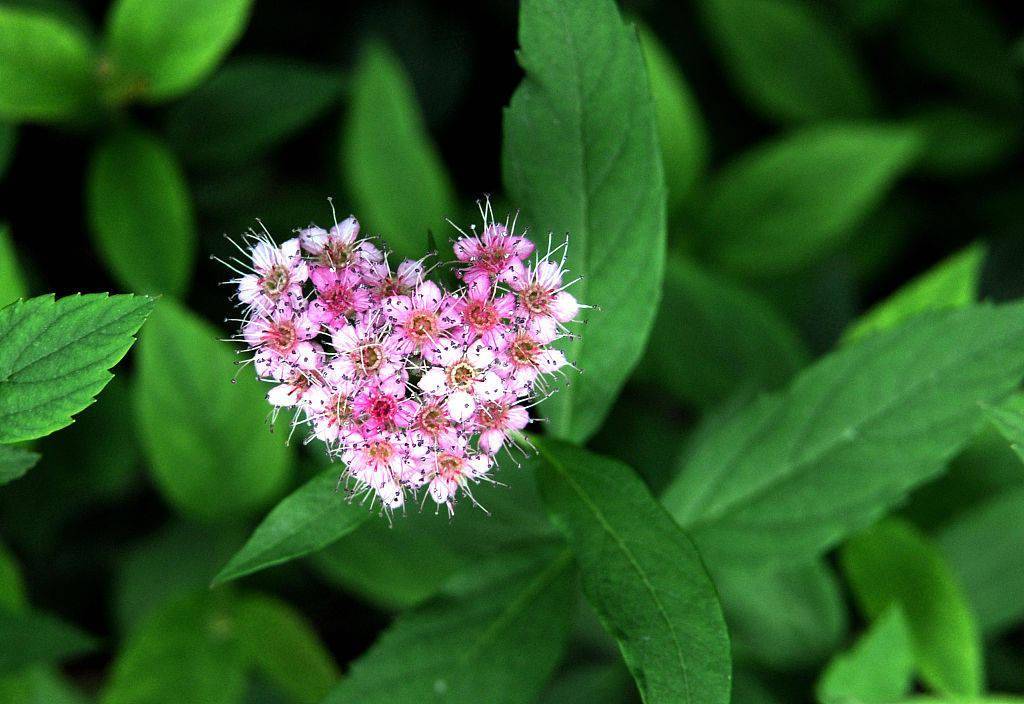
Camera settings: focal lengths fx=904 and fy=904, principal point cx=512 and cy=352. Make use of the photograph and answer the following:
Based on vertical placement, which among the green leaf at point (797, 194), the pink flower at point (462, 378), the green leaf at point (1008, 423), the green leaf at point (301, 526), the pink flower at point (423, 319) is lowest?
the green leaf at point (1008, 423)

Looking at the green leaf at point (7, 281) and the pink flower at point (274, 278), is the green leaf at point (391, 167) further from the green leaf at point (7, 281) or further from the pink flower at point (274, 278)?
the pink flower at point (274, 278)

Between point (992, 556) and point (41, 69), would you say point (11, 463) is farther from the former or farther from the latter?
point (992, 556)

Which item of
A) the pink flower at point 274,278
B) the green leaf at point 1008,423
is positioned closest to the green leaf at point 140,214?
the pink flower at point 274,278

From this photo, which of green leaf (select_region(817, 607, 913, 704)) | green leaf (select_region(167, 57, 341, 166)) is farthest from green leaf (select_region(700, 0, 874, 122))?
green leaf (select_region(817, 607, 913, 704))

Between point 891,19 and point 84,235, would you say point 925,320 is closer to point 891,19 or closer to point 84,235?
point 891,19

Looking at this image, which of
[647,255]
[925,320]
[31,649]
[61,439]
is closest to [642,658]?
[647,255]

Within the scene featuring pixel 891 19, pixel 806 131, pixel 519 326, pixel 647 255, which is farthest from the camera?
pixel 891 19

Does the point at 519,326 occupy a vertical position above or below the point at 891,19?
below
